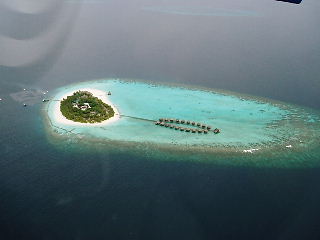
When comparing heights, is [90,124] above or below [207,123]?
below

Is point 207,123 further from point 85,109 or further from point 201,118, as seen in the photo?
point 85,109

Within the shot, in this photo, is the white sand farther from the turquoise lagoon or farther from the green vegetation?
the turquoise lagoon

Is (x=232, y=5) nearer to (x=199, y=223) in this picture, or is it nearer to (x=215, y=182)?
(x=215, y=182)

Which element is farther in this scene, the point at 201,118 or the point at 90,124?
the point at 201,118

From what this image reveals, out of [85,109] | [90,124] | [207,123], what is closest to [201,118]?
[207,123]

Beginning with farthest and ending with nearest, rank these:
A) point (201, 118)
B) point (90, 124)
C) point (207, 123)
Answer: point (201, 118) < point (207, 123) < point (90, 124)

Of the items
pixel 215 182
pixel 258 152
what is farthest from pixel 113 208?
pixel 258 152

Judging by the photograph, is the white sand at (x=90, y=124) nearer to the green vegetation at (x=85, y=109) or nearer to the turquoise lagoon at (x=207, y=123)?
the green vegetation at (x=85, y=109)

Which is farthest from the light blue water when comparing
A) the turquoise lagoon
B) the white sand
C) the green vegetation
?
the green vegetation
